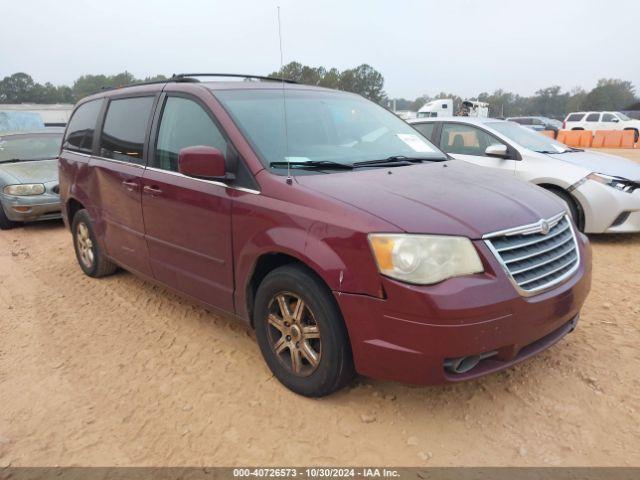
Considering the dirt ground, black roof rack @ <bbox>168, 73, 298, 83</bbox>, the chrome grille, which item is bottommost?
the dirt ground

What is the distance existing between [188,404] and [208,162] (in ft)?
4.67

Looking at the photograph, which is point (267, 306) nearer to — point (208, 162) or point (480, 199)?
point (208, 162)

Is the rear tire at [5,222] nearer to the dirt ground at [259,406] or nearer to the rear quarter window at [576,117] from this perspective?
the dirt ground at [259,406]

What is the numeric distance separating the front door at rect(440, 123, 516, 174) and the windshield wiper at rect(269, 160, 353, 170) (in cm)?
373

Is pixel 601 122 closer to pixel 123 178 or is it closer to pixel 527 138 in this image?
pixel 527 138

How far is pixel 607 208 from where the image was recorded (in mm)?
5613

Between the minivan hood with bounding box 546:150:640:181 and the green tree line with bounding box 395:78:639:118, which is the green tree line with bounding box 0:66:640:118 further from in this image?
the minivan hood with bounding box 546:150:640:181

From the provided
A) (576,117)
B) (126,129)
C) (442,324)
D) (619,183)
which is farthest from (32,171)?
(576,117)

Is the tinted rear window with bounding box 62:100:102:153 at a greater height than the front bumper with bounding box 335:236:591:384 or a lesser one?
greater

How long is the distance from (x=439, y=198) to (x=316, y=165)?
0.80 m

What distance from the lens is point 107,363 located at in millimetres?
3398

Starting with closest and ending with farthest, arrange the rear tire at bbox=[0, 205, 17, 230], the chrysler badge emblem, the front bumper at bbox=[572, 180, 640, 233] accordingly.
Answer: the chrysler badge emblem
the front bumper at bbox=[572, 180, 640, 233]
the rear tire at bbox=[0, 205, 17, 230]

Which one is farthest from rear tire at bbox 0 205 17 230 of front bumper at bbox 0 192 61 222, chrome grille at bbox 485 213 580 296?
chrome grille at bbox 485 213 580 296

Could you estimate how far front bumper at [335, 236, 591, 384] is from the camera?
2332 mm
